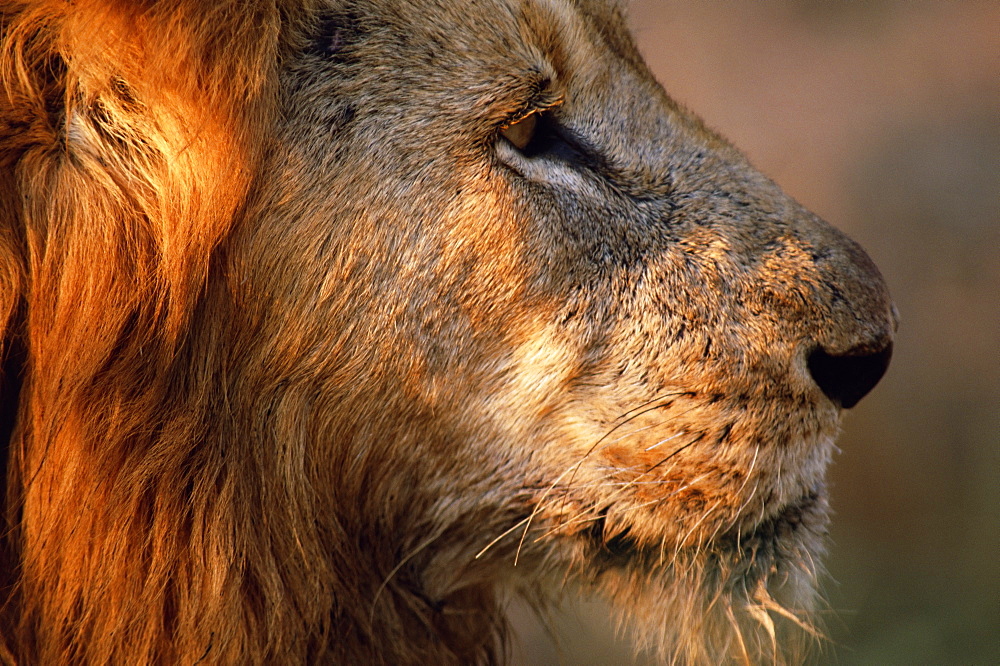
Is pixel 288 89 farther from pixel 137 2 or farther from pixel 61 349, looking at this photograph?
pixel 61 349

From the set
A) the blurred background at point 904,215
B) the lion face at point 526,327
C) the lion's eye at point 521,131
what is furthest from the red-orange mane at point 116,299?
the blurred background at point 904,215

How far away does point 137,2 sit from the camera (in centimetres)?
135


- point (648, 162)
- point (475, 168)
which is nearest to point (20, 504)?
point (475, 168)

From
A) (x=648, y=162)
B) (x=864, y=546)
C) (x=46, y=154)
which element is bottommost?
(x=864, y=546)

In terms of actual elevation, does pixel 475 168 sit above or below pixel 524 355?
above

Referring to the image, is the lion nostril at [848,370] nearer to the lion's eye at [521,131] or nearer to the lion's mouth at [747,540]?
the lion's mouth at [747,540]

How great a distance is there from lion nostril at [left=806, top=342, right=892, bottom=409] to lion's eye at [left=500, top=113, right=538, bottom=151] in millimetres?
607

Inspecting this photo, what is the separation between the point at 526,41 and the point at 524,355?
0.53m

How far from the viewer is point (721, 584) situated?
64.2 inches

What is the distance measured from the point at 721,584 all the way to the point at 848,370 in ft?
1.42

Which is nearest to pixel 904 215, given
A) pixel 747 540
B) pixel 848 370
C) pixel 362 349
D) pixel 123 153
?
pixel 848 370

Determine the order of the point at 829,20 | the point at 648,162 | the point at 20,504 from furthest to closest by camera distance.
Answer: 1. the point at 829,20
2. the point at 648,162
3. the point at 20,504

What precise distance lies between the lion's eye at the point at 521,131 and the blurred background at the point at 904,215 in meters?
2.54

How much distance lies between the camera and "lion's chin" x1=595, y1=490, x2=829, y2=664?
1611 mm
